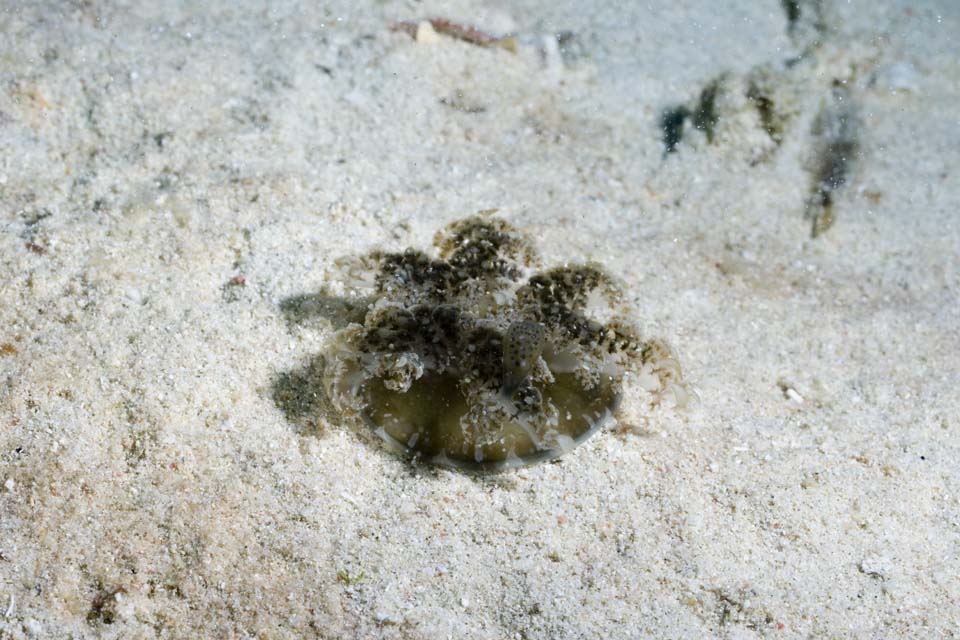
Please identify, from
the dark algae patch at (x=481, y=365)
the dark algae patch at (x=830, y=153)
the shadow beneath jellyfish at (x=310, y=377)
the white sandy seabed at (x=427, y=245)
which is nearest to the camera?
the white sandy seabed at (x=427, y=245)

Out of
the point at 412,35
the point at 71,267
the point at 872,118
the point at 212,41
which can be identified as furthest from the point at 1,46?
the point at 872,118

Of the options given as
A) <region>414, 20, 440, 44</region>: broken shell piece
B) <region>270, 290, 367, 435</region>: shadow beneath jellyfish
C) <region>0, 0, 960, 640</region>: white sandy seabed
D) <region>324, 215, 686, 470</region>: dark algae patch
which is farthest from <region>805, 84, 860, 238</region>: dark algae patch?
<region>270, 290, 367, 435</region>: shadow beneath jellyfish

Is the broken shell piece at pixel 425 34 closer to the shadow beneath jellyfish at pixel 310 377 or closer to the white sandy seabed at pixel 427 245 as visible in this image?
the white sandy seabed at pixel 427 245

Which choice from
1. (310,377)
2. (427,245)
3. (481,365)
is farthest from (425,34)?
(481,365)

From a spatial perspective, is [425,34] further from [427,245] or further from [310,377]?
[310,377]

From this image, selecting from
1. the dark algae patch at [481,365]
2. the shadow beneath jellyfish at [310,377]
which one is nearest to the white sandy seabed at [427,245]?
the shadow beneath jellyfish at [310,377]
